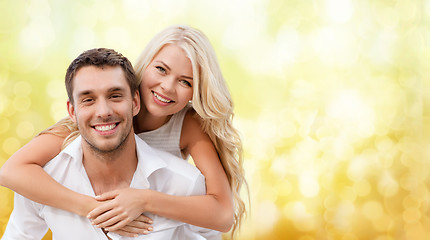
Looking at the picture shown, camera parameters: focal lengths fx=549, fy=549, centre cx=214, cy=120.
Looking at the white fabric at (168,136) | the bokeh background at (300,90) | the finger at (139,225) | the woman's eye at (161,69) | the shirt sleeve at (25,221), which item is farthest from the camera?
the bokeh background at (300,90)

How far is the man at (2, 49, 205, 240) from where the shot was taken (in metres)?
1.75

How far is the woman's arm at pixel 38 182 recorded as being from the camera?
1801 mm

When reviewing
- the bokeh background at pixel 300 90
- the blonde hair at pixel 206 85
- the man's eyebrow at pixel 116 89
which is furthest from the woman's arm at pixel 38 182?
the bokeh background at pixel 300 90

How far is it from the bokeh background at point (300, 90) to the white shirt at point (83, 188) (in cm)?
159

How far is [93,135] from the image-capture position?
175 centimetres

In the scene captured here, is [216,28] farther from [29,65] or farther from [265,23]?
[29,65]

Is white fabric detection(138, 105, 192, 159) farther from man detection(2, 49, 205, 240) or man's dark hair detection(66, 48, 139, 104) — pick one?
man's dark hair detection(66, 48, 139, 104)

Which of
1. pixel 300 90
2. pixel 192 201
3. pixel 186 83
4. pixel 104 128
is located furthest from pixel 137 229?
pixel 300 90

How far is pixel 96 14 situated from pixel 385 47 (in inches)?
75.5

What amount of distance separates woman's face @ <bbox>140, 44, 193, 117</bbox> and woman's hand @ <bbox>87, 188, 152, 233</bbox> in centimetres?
40

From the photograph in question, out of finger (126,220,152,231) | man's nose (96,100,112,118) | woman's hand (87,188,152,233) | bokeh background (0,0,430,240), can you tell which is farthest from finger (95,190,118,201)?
bokeh background (0,0,430,240)

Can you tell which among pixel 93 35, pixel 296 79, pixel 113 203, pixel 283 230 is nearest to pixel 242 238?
pixel 283 230

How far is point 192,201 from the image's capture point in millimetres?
1921

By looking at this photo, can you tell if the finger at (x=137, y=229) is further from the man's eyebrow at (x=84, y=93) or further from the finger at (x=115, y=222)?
the man's eyebrow at (x=84, y=93)
